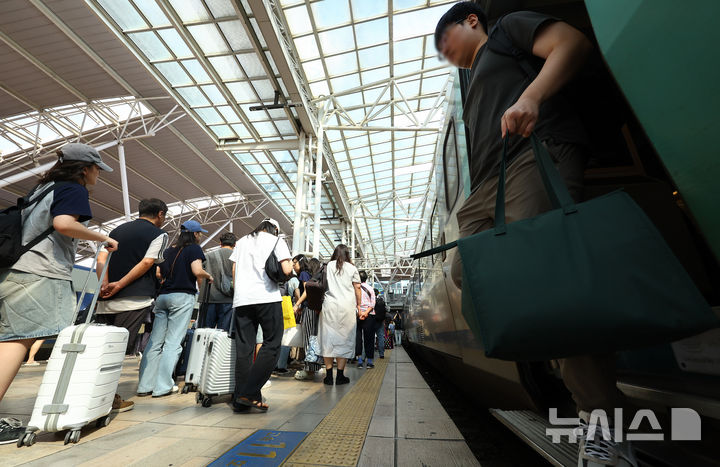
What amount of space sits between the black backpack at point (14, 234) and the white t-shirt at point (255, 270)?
124cm

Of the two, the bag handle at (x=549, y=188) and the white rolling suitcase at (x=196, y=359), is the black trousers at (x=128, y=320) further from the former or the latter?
the bag handle at (x=549, y=188)

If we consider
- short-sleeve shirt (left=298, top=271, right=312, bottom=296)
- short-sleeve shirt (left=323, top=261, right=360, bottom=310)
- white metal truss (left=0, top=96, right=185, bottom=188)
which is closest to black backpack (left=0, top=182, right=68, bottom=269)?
short-sleeve shirt (left=323, top=261, right=360, bottom=310)

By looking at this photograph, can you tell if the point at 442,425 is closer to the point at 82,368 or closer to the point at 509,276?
the point at 509,276

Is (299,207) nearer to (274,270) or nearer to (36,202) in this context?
(274,270)

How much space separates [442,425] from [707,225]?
175cm

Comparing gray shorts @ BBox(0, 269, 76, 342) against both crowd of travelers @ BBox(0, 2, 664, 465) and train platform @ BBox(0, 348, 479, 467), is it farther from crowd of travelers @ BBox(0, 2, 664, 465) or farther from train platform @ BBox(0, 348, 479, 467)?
train platform @ BBox(0, 348, 479, 467)

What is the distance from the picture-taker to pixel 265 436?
1.85 metres

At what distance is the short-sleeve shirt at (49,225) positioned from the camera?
180 centimetres

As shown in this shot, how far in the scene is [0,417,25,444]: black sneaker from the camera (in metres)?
1.73

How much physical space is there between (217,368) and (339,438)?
1.41 meters

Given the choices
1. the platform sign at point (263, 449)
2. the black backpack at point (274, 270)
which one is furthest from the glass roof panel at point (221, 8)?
the platform sign at point (263, 449)

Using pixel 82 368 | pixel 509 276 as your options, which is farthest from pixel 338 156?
pixel 509 276

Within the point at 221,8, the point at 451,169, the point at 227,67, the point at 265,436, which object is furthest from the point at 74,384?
the point at 227,67

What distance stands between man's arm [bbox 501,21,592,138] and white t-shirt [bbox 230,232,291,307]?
2.19 metres
